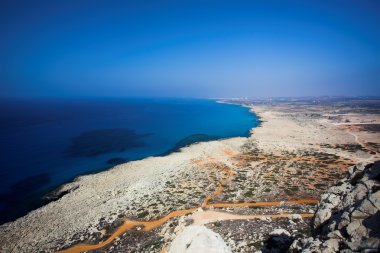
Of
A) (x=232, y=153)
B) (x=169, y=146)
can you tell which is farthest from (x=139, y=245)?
(x=169, y=146)

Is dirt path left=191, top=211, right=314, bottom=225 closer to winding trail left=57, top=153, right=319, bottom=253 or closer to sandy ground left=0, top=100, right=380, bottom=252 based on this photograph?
winding trail left=57, top=153, right=319, bottom=253

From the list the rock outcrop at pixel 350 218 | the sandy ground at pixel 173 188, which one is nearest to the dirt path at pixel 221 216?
the sandy ground at pixel 173 188

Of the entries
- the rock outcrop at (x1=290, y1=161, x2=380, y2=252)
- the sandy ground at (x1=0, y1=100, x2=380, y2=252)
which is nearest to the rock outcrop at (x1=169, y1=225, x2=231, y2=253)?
the rock outcrop at (x1=290, y1=161, x2=380, y2=252)

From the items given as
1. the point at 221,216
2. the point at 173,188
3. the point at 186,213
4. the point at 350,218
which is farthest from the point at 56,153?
the point at 350,218

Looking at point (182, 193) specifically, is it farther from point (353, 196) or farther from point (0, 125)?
point (0, 125)

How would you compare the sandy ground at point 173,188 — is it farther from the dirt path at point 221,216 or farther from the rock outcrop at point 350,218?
the rock outcrop at point 350,218
